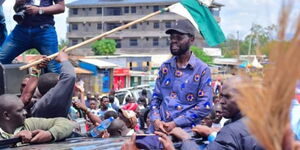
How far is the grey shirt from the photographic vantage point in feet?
15.0

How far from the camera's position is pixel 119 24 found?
257 ft

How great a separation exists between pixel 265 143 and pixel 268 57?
279 mm

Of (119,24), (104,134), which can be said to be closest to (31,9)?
(104,134)

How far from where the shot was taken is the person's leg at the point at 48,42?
5602 millimetres

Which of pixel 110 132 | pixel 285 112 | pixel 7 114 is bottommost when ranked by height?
pixel 110 132

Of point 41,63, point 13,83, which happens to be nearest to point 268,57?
point 41,63

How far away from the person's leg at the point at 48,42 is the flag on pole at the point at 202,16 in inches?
46.4

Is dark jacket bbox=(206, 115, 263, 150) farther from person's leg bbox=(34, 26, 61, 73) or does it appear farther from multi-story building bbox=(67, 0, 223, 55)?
multi-story building bbox=(67, 0, 223, 55)

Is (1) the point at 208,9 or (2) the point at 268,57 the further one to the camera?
(1) the point at 208,9

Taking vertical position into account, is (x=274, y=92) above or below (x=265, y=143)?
above

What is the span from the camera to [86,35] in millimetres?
79688

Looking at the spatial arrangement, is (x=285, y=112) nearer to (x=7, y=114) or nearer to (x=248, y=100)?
(x=248, y=100)

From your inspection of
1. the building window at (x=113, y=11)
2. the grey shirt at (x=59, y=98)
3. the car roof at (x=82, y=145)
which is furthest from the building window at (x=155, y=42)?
the car roof at (x=82, y=145)

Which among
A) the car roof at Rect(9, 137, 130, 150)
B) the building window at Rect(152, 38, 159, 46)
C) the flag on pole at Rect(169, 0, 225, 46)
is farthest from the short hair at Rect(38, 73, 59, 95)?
the building window at Rect(152, 38, 159, 46)
